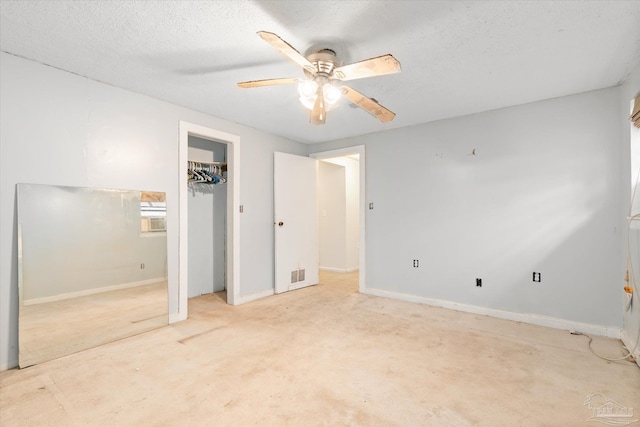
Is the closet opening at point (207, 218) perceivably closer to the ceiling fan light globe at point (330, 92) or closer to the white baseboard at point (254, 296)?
the white baseboard at point (254, 296)

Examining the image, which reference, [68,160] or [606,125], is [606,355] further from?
Answer: [68,160]

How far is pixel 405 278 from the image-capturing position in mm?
3969

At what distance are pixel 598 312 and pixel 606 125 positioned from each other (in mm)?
1775

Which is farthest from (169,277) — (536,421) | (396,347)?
(536,421)

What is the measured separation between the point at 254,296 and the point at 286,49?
320cm

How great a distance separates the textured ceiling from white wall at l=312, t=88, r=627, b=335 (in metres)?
0.44

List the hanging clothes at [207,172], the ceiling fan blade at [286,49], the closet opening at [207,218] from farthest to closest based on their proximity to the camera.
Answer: the closet opening at [207,218] → the hanging clothes at [207,172] → the ceiling fan blade at [286,49]

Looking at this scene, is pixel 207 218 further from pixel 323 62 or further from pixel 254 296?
pixel 323 62

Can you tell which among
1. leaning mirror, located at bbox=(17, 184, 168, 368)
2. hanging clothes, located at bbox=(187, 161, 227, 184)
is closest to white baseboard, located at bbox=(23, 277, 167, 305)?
leaning mirror, located at bbox=(17, 184, 168, 368)

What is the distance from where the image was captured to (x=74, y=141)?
2477 millimetres

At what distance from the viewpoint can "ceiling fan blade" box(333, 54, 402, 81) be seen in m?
1.65

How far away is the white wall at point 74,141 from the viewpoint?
85.1 inches

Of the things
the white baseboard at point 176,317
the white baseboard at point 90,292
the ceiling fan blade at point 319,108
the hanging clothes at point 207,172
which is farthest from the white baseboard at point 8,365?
the ceiling fan blade at point 319,108

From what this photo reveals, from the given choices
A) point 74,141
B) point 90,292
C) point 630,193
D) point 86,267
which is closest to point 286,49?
point 74,141
